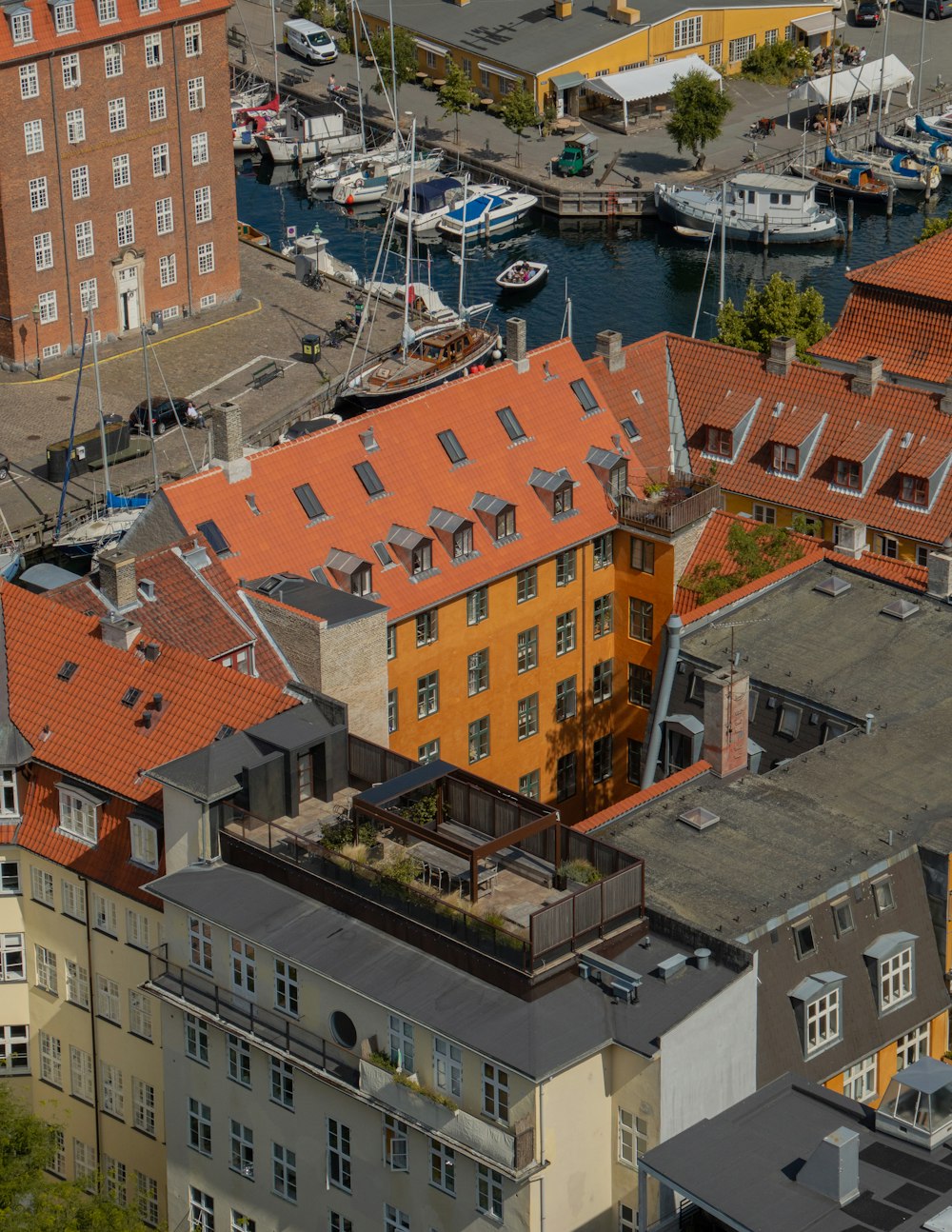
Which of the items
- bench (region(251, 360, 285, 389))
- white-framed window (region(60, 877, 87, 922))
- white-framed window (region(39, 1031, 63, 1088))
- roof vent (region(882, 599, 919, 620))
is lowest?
bench (region(251, 360, 285, 389))

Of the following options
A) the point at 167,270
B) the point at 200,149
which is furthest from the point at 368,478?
the point at 200,149

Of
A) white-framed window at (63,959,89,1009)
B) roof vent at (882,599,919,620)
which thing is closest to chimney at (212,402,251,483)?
white-framed window at (63,959,89,1009)

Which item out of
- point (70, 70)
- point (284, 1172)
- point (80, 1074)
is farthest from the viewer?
point (70, 70)

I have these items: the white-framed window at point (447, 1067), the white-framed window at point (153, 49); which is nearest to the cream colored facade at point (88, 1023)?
the white-framed window at point (447, 1067)

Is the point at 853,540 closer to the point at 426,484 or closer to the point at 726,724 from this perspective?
the point at 426,484

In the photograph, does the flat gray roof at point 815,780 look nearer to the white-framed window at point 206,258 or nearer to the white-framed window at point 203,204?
the white-framed window at point 203,204

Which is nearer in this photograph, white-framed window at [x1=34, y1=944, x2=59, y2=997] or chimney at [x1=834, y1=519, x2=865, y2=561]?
white-framed window at [x1=34, y1=944, x2=59, y2=997]

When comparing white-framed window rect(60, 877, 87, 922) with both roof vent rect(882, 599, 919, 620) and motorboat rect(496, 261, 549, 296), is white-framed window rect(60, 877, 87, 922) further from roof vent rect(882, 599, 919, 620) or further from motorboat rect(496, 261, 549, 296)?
motorboat rect(496, 261, 549, 296)
